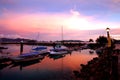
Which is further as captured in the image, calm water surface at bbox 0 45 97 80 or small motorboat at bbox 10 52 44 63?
small motorboat at bbox 10 52 44 63

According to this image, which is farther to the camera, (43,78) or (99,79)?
(43,78)

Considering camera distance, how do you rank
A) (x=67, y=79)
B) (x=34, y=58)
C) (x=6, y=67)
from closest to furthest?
1. (x=67, y=79)
2. (x=6, y=67)
3. (x=34, y=58)

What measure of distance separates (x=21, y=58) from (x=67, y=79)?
2019 centimetres

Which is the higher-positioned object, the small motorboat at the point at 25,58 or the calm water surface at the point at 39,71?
the small motorboat at the point at 25,58

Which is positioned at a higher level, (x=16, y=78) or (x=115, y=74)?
(x=115, y=74)

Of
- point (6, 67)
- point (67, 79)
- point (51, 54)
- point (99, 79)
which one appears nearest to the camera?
point (99, 79)

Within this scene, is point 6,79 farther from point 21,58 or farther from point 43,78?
point 21,58

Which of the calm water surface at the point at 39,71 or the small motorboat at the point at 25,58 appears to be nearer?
the calm water surface at the point at 39,71

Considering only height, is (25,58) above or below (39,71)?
above

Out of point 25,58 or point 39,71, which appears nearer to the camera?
point 39,71

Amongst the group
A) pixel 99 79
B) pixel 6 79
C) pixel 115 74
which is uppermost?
pixel 115 74

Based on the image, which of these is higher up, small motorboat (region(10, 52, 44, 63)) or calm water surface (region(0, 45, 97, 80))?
small motorboat (region(10, 52, 44, 63))

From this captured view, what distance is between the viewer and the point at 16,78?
91.3ft

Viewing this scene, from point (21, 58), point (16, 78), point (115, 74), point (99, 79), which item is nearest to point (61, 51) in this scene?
point (21, 58)
